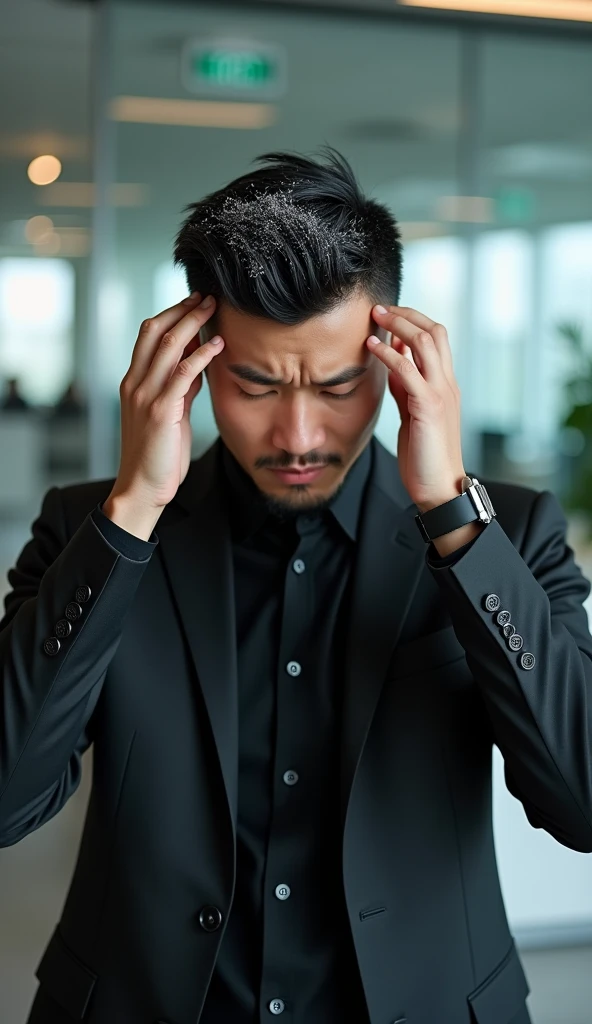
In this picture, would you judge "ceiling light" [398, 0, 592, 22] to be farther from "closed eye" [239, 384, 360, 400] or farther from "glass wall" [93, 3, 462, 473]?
"closed eye" [239, 384, 360, 400]

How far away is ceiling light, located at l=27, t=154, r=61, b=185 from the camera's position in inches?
237

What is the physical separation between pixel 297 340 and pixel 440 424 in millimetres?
202

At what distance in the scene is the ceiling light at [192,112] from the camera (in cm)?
471

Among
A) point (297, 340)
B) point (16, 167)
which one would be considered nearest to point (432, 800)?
point (297, 340)

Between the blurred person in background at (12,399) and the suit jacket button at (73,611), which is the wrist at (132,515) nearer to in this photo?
the suit jacket button at (73,611)

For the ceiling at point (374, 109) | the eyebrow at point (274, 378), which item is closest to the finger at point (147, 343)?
the eyebrow at point (274, 378)

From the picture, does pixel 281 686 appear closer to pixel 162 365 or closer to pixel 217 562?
pixel 217 562

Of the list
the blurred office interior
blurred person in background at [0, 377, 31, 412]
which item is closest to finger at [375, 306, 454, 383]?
the blurred office interior

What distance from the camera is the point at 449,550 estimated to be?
4.40 ft

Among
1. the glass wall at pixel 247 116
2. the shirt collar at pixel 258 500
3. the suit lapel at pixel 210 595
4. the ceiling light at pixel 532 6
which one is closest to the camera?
the suit lapel at pixel 210 595

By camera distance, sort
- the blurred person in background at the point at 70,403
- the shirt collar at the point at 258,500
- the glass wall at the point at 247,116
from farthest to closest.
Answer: the blurred person in background at the point at 70,403, the glass wall at the point at 247,116, the shirt collar at the point at 258,500

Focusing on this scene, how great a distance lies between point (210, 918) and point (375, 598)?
0.45 m

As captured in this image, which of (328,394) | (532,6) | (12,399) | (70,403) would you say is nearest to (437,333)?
(328,394)

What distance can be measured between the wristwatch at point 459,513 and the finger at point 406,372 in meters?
0.13
